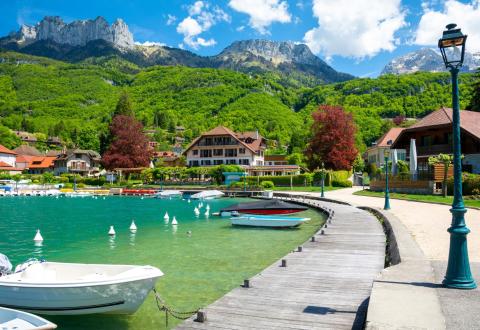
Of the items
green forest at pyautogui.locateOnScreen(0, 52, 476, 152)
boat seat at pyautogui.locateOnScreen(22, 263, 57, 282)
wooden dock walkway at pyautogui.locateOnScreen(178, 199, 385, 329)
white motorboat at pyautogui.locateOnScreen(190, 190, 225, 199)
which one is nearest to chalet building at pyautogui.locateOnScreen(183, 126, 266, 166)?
green forest at pyautogui.locateOnScreen(0, 52, 476, 152)

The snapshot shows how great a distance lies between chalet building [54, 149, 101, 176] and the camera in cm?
11969

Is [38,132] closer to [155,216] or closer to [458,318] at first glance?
[155,216]

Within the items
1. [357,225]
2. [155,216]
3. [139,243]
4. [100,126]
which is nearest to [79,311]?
[139,243]

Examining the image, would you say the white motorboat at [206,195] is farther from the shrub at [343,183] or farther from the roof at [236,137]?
the roof at [236,137]

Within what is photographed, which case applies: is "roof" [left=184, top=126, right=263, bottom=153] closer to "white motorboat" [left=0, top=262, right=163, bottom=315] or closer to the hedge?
the hedge

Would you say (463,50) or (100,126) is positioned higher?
(100,126)

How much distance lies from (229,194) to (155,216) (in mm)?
29526

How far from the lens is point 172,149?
150 meters

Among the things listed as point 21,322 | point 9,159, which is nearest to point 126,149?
point 9,159

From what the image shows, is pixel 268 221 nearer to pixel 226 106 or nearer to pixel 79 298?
pixel 79 298

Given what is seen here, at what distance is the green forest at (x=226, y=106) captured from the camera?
13875 centimetres

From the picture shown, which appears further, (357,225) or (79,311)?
(357,225)

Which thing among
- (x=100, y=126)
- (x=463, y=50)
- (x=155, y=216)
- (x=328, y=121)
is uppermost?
(x=100, y=126)

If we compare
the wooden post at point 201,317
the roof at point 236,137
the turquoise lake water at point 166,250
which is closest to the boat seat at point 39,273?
the turquoise lake water at point 166,250
